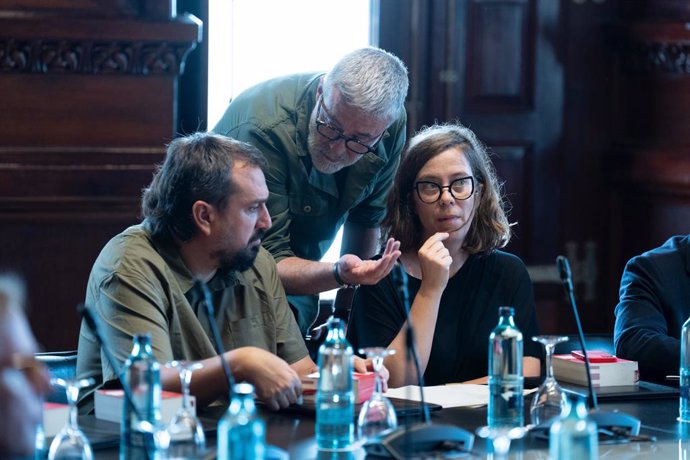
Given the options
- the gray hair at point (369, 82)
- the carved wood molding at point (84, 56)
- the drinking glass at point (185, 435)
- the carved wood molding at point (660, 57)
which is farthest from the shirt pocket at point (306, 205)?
the carved wood molding at point (660, 57)

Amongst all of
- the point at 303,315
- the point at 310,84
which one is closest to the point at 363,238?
the point at 303,315

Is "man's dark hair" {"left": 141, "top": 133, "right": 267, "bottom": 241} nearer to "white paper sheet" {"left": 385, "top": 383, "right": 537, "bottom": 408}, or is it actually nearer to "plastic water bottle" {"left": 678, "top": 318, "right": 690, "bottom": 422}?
"white paper sheet" {"left": 385, "top": 383, "right": 537, "bottom": 408}

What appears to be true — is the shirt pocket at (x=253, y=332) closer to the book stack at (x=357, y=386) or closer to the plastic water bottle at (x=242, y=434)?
the book stack at (x=357, y=386)

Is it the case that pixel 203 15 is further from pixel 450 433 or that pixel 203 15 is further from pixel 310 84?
pixel 450 433

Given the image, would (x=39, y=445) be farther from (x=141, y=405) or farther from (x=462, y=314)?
(x=462, y=314)

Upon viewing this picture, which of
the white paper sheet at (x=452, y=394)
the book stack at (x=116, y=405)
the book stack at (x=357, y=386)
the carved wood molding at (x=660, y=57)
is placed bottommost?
the white paper sheet at (x=452, y=394)

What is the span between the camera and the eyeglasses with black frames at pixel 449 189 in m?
3.35

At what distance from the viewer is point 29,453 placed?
1.78m

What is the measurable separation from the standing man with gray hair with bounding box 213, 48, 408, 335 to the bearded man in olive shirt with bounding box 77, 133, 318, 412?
285 mm

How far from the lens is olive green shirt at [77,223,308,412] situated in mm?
2732

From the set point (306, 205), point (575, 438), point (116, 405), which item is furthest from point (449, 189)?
point (575, 438)

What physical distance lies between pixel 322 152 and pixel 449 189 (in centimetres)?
38

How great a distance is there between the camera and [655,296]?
11.3 feet

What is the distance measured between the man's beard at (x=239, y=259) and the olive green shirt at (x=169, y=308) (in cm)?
4
